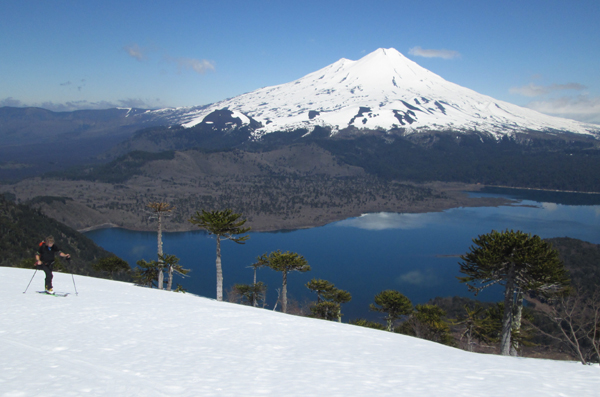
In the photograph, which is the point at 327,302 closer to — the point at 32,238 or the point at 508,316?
the point at 508,316

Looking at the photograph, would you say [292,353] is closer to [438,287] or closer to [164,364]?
[164,364]

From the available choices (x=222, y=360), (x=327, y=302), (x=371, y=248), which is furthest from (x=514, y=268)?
(x=371, y=248)

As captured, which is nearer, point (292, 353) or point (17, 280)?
point (292, 353)

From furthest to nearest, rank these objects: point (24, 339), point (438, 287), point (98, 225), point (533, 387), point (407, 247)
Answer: point (98, 225) < point (407, 247) < point (438, 287) < point (24, 339) < point (533, 387)

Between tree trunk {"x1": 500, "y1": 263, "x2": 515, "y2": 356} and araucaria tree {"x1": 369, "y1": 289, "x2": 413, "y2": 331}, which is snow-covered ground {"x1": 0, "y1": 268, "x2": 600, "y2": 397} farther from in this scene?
araucaria tree {"x1": 369, "y1": 289, "x2": 413, "y2": 331}

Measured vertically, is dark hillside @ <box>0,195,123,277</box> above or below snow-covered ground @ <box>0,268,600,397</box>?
below

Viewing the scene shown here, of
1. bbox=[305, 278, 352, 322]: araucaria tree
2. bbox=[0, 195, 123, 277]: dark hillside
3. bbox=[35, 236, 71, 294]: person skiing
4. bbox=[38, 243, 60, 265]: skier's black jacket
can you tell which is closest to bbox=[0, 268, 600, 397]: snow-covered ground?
bbox=[35, 236, 71, 294]: person skiing

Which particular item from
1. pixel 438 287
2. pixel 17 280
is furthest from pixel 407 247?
pixel 17 280
